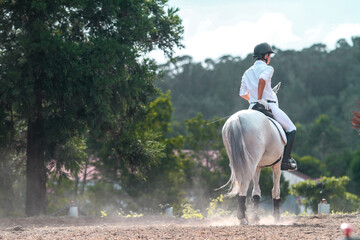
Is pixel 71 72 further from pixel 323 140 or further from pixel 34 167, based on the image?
pixel 323 140

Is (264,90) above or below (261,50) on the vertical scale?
below

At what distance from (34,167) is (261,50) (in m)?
8.78

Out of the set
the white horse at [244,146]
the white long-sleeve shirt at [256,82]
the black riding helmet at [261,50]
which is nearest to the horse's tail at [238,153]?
the white horse at [244,146]

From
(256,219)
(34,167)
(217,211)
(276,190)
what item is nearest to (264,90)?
(276,190)

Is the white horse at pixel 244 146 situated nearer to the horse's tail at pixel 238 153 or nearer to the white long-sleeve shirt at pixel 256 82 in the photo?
the horse's tail at pixel 238 153

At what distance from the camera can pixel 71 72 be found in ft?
51.5

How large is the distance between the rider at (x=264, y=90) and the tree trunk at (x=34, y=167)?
317 inches

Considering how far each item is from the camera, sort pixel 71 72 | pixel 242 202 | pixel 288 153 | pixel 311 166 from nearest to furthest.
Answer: pixel 242 202, pixel 288 153, pixel 71 72, pixel 311 166

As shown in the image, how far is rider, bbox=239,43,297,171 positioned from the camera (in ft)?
34.4

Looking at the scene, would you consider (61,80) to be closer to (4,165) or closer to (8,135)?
(8,135)

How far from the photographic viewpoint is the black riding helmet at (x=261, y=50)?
10891mm

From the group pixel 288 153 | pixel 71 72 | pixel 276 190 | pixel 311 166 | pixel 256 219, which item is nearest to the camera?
pixel 256 219

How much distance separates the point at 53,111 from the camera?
690 inches

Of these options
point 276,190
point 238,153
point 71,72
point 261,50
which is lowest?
point 276,190
